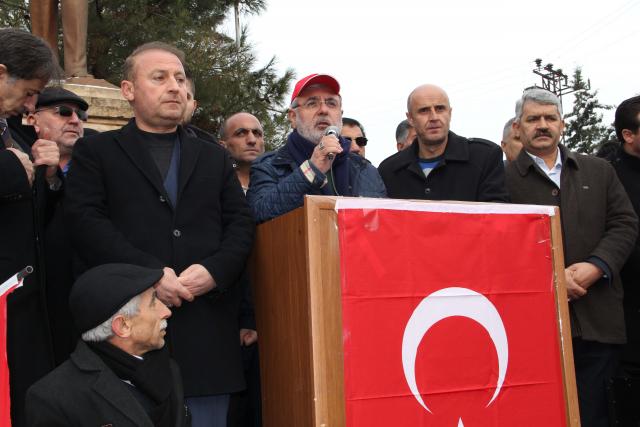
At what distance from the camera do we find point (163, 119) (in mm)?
3215

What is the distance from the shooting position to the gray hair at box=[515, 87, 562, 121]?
425 cm

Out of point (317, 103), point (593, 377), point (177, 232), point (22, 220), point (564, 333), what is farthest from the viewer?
point (593, 377)

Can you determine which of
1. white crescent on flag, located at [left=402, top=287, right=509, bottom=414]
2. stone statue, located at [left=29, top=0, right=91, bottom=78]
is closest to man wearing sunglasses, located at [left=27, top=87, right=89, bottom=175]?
white crescent on flag, located at [left=402, top=287, right=509, bottom=414]

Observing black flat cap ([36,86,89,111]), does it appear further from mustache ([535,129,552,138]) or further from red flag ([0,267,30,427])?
mustache ([535,129,552,138])

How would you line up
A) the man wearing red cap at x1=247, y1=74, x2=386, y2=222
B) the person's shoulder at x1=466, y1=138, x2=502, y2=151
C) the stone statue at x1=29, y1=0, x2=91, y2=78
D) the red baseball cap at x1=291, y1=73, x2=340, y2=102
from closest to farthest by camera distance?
the man wearing red cap at x1=247, y1=74, x2=386, y2=222 → the red baseball cap at x1=291, y1=73, x2=340, y2=102 → the person's shoulder at x1=466, y1=138, x2=502, y2=151 → the stone statue at x1=29, y1=0, x2=91, y2=78

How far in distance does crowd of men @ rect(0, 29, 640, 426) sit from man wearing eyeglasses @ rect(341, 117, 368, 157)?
1.67 metres

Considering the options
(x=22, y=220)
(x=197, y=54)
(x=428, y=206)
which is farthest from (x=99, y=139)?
(x=197, y=54)

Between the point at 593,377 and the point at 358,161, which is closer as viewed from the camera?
the point at 358,161

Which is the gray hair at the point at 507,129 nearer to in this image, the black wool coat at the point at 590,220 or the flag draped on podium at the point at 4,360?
the black wool coat at the point at 590,220

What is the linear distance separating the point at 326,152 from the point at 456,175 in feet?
3.43

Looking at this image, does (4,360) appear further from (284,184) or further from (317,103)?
(317,103)

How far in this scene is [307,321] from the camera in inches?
96.8

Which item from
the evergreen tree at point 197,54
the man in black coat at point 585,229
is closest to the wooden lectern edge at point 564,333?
the man in black coat at point 585,229

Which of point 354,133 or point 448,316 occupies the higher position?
point 354,133
